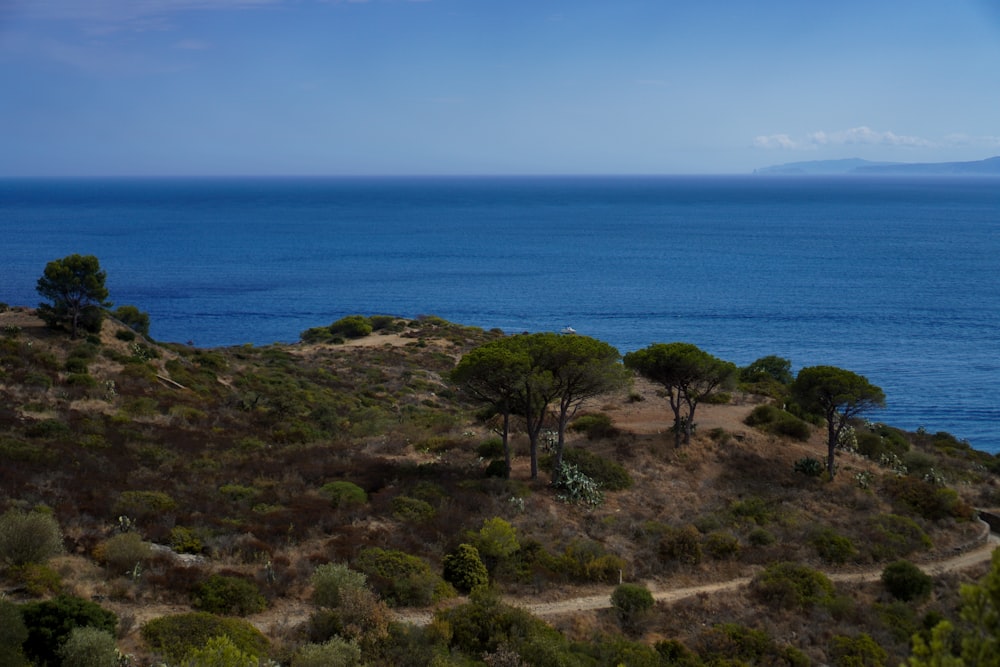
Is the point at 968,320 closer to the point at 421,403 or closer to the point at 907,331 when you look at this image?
the point at 907,331

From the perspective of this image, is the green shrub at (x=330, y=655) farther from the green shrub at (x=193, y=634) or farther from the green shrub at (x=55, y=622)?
the green shrub at (x=55, y=622)

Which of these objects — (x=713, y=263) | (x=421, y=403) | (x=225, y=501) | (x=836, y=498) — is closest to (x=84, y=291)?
(x=421, y=403)

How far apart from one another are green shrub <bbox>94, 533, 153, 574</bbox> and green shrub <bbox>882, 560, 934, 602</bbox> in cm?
1901

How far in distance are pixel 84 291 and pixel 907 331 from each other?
235 ft

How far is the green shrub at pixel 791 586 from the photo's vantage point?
736 inches

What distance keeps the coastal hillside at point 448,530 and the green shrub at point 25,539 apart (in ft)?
0.15

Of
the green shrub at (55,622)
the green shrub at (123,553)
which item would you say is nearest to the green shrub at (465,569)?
the green shrub at (123,553)

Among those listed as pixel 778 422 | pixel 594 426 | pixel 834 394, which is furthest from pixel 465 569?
pixel 778 422

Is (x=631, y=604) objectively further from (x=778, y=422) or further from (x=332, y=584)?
(x=778, y=422)

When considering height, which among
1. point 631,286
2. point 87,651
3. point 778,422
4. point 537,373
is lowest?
point 631,286

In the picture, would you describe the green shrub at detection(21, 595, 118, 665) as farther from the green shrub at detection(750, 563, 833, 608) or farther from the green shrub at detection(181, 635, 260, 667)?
the green shrub at detection(750, 563, 833, 608)

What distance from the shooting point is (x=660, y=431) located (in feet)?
102

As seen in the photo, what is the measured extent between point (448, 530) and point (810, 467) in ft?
51.2

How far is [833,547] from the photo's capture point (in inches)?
875
